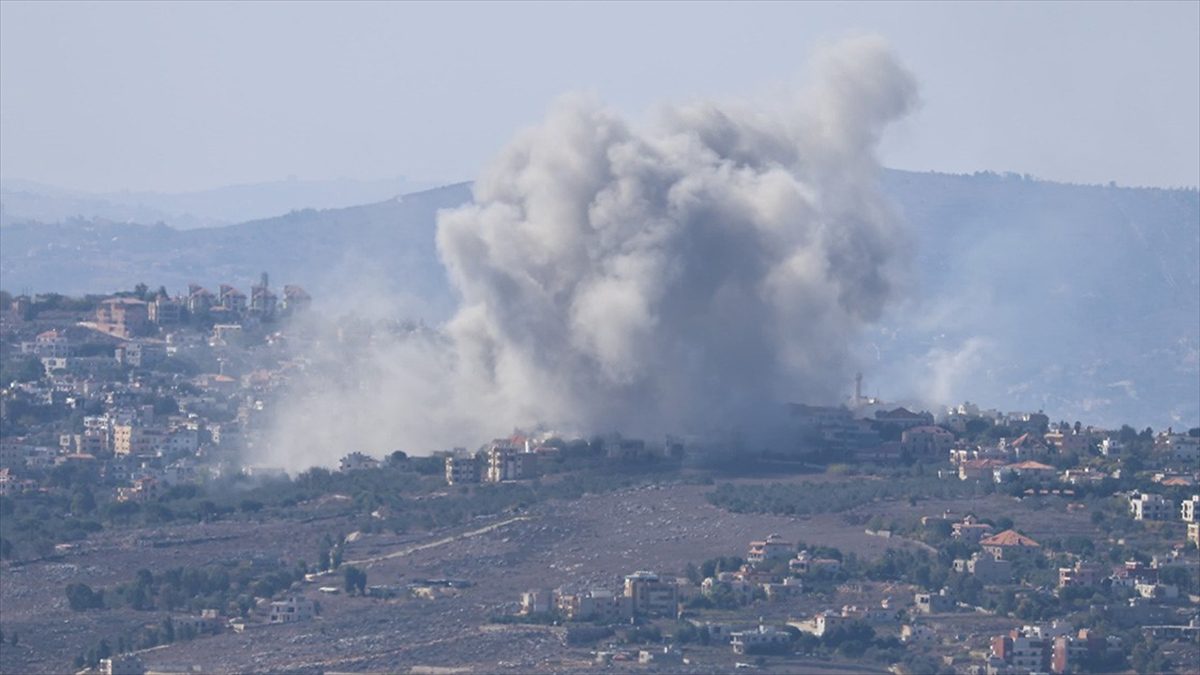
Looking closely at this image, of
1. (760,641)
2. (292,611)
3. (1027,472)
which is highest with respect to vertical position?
(1027,472)

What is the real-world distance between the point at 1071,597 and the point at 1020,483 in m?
10.7

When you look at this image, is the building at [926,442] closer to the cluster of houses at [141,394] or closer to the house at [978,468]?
the house at [978,468]

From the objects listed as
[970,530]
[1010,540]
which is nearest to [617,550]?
[970,530]

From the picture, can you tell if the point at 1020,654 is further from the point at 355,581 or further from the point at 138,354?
the point at 138,354

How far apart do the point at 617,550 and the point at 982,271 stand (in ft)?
293

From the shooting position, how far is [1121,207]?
168 meters

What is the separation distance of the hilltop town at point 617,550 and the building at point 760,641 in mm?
95

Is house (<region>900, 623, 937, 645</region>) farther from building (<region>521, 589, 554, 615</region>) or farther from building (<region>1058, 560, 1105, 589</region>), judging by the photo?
building (<region>521, 589, 554, 615</region>)

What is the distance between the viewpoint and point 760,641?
60.8 metres

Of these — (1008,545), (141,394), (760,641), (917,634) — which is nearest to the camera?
(760,641)

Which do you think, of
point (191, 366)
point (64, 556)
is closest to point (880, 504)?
point (64, 556)

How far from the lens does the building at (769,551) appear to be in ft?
222

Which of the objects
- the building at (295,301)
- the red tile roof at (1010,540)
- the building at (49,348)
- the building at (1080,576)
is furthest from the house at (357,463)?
the building at (295,301)

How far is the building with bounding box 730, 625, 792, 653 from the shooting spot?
6056cm
